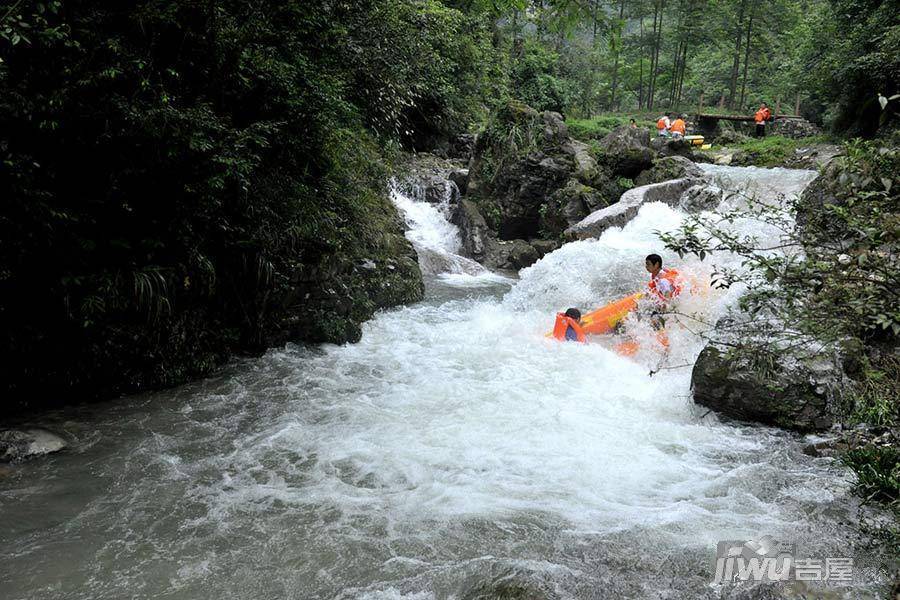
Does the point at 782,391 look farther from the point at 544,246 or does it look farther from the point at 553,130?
the point at 553,130

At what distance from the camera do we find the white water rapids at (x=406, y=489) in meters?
3.54

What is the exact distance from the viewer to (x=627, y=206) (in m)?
13.0

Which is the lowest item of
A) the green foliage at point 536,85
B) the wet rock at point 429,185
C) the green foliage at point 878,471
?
the green foliage at point 878,471

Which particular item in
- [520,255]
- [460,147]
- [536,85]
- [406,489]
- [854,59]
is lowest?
[406,489]

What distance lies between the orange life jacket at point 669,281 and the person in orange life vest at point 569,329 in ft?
3.69

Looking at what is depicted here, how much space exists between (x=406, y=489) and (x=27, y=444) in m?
3.19

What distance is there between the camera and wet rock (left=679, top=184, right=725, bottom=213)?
44.0 ft

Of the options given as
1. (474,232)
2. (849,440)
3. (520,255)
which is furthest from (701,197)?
(849,440)

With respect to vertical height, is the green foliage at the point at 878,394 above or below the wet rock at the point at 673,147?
below

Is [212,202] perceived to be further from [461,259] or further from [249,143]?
[461,259]

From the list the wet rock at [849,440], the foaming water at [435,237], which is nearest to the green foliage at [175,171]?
the foaming water at [435,237]

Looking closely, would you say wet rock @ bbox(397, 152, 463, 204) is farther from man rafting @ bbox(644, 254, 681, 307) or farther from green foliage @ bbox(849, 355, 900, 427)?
green foliage @ bbox(849, 355, 900, 427)

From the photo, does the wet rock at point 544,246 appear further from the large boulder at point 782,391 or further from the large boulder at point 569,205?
the large boulder at point 782,391

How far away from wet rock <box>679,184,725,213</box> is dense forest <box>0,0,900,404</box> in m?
7.23
